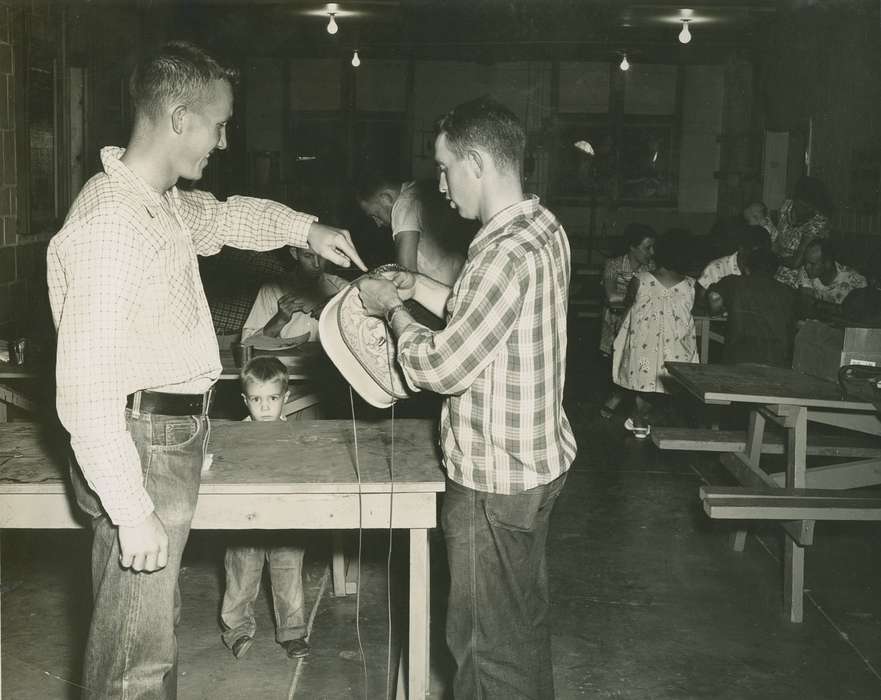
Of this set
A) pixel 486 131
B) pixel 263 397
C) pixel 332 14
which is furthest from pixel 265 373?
pixel 332 14

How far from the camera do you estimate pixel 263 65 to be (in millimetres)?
15742

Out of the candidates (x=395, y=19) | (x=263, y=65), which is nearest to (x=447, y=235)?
(x=395, y=19)

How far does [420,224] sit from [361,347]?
246 centimetres

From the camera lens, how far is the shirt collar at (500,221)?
2.40m

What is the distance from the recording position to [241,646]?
11.9ft

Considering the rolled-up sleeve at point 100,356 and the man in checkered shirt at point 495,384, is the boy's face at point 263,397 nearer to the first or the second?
the man in checkered shirt at point 495,384

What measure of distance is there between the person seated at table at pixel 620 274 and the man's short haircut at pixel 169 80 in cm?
572

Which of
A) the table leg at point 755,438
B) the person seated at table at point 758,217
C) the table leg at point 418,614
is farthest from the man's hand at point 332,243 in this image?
the person seated at table at point 758,217

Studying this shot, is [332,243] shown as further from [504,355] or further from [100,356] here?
[100,356]

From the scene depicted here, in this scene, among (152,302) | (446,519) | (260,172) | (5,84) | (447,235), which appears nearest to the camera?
(152,302)

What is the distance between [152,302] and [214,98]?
51 centimetres

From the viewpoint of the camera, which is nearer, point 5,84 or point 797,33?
point 5,84

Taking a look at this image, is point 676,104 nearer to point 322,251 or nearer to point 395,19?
point 395,19

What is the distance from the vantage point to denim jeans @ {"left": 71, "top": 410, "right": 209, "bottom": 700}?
7.23 feet
